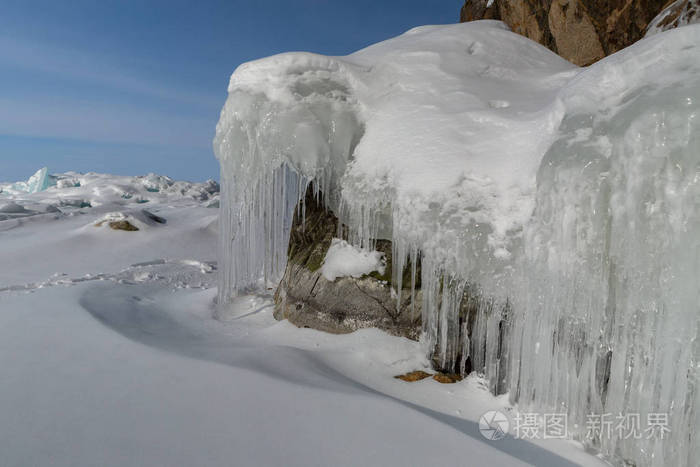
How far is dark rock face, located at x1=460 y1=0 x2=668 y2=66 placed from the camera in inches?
279

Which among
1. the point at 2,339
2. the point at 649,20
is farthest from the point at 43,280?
the point at 649,20

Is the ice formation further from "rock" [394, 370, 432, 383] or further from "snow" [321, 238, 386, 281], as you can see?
"rock" [394, 370, 432, 383]

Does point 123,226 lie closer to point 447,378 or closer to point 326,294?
point 326,294

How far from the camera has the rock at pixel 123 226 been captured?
9.68m

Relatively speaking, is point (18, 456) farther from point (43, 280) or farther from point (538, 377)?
point (43, 280)

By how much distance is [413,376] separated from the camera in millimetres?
2893

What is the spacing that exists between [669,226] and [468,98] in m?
1.94

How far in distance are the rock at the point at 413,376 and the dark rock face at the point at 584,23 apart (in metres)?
7.66

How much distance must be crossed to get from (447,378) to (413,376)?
0.25 metres

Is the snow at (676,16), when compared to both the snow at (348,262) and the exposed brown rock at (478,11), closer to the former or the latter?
the exposed brown rock at (478,11)

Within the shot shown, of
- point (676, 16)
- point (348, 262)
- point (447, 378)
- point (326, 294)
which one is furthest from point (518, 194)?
point (676, 16)

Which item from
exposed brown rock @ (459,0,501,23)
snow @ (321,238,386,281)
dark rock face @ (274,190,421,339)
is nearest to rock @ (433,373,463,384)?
dark rock face @ (274,190,421,339)

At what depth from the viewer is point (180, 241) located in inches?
375

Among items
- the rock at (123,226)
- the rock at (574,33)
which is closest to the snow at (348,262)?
the rock at (574,33)
